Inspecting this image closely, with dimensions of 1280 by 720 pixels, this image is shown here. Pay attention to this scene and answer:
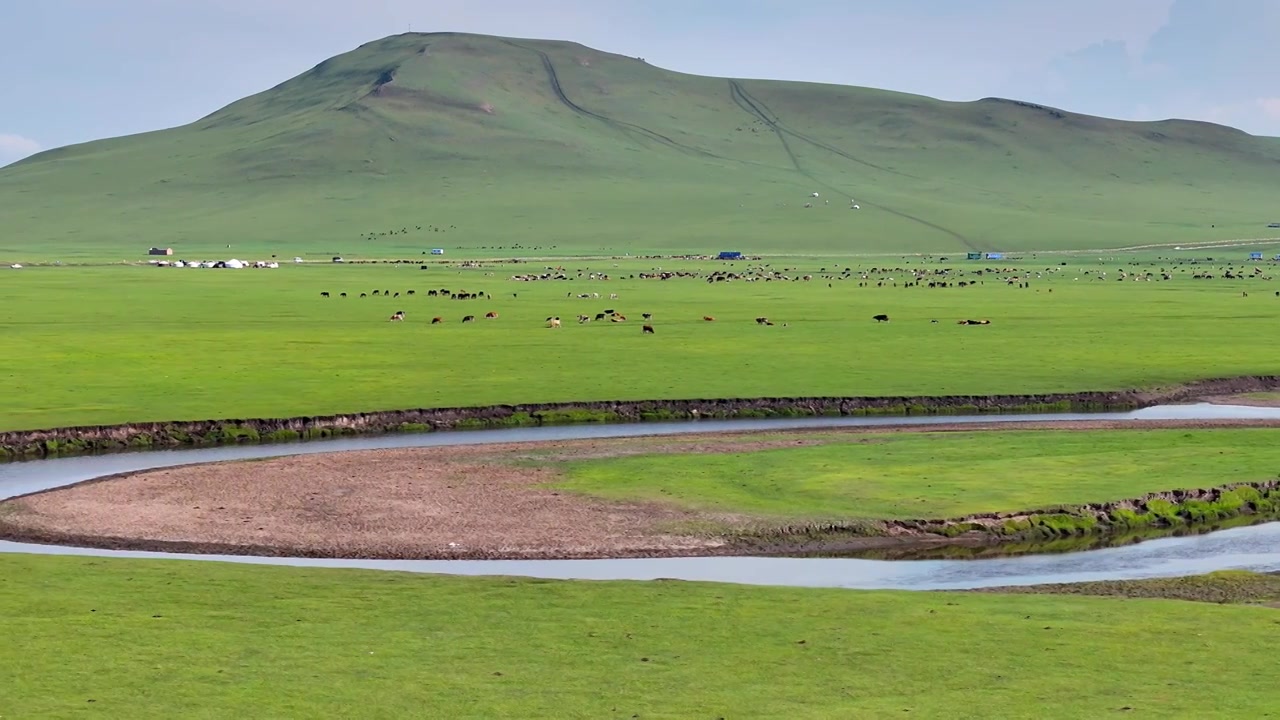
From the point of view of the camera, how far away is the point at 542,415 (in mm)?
42656

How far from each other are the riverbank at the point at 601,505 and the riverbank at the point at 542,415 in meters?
4.71

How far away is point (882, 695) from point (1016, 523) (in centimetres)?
1254

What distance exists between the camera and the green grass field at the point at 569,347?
45.6 metres

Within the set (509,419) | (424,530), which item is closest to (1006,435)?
(509,419)

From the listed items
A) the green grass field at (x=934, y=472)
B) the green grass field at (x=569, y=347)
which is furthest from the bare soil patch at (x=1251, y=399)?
the green grass field at (x=934, y=472)

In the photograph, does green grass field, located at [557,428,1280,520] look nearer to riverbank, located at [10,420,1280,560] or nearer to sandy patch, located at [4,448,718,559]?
riverbank, located at [10,420,1280,560]

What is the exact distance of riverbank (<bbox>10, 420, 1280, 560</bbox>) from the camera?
27312 millimetres

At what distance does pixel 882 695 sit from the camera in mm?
16953

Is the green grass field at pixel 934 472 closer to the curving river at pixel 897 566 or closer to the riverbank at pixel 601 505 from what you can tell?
the riverbank at pixel 601 505

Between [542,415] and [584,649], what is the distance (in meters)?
23.8

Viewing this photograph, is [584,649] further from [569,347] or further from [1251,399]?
[569,347]

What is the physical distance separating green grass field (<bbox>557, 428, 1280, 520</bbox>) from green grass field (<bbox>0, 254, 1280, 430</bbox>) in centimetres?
919

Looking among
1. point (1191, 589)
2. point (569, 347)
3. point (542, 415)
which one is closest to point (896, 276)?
point (569, 347)

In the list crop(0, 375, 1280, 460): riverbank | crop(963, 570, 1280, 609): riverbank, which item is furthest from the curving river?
crop(0, 375, 1280, 460): riverbank
